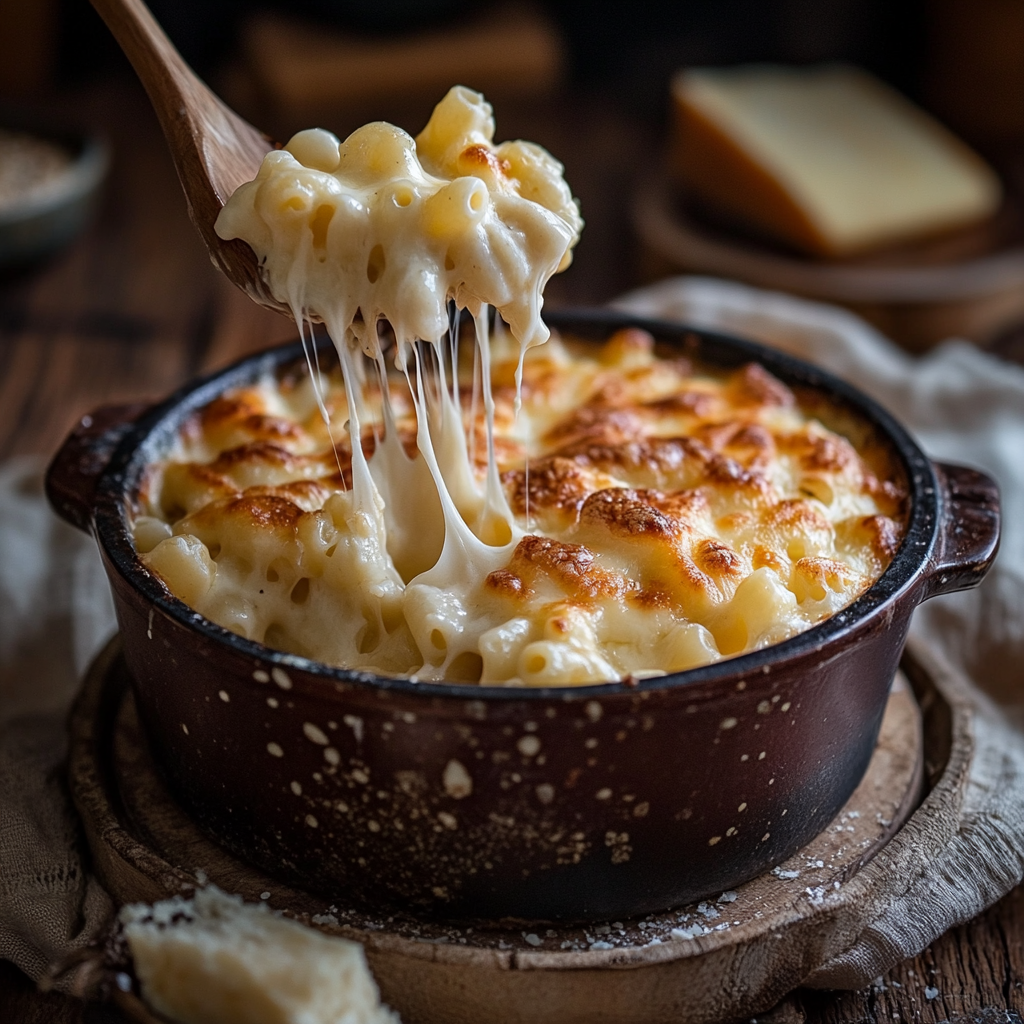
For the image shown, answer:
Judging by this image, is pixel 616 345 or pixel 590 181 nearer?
pixel 616 345

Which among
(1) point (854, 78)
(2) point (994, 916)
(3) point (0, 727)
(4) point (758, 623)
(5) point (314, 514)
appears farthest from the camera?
(1) point (854, 78)

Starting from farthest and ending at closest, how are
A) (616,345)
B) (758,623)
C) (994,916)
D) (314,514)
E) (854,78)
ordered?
1. (854,78)
2. (616,345)
3. (994,916)
4. (314,514)
5. (758,623)

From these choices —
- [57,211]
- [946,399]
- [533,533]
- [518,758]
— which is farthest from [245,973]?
[57,211]

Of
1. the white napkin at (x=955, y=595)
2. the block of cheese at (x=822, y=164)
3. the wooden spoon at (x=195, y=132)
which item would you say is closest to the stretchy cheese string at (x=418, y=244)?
the wooden spoon at (x=195, y=132)

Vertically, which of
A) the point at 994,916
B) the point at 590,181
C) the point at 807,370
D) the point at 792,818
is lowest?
the point at 590,181

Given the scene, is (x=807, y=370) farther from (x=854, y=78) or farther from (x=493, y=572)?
(x=854, y=78)

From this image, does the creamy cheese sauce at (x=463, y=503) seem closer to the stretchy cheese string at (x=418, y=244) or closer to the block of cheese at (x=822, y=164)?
the stretchy cheese string at (x=418, y=244)

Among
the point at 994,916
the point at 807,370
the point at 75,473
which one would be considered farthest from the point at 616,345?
the point at 994,916

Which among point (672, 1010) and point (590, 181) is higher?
point (672, 1010)
